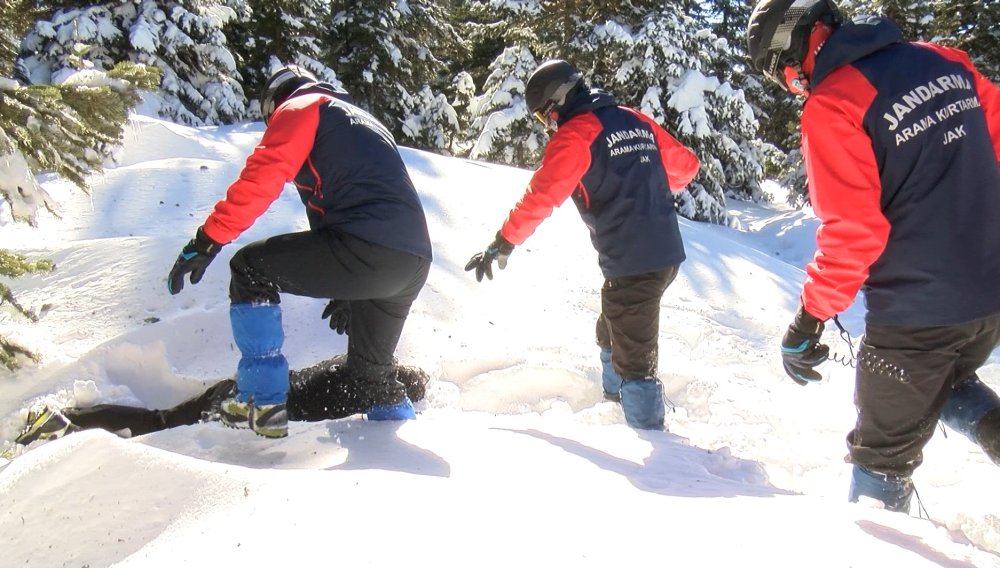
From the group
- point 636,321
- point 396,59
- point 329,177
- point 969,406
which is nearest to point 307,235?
point 329,177

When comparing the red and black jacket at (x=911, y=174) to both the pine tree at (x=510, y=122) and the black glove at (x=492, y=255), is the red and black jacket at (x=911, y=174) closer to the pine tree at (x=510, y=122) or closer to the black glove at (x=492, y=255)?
the black glove at (x=492, y=255)

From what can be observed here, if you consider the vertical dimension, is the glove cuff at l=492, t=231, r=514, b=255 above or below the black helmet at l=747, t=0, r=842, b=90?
below

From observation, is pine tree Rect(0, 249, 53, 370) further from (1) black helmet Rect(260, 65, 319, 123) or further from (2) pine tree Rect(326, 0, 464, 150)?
(2) pine tree Rect(326, 0, 464, 150)

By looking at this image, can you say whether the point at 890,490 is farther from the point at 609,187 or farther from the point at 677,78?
the point at 677,78

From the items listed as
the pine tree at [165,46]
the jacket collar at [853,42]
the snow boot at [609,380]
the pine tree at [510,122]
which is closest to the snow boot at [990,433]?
the jacket collar at [853,42]

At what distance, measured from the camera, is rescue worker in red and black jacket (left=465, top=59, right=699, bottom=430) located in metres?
3.47

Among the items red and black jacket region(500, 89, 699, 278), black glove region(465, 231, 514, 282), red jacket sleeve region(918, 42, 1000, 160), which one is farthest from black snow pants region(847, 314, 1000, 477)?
black glove region(465, 231, 514, 282)

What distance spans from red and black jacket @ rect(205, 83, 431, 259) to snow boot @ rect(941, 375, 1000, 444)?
2187mm

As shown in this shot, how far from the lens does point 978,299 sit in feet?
7.30

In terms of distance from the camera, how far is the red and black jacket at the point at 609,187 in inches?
134

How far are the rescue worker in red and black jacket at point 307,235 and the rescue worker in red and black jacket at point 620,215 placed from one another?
674 millimetres

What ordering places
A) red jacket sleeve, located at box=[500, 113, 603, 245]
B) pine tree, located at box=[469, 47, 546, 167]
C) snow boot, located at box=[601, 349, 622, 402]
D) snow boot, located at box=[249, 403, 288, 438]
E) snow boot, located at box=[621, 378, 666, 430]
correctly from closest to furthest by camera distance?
snow boot, located at box=[249, 403, 288, 438]
red jacket sleeve, located at box=[500, 113, 603, 245]
snow boot, located at box=[621, 378, 666, 430]
snow boot, located at box=[601, 349, 622, 402]
pine tree, located at box=[469, 47, 546, 167]

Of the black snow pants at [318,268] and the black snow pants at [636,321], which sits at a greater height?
the black snow pants at [318,268]

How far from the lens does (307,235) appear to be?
2.98m
